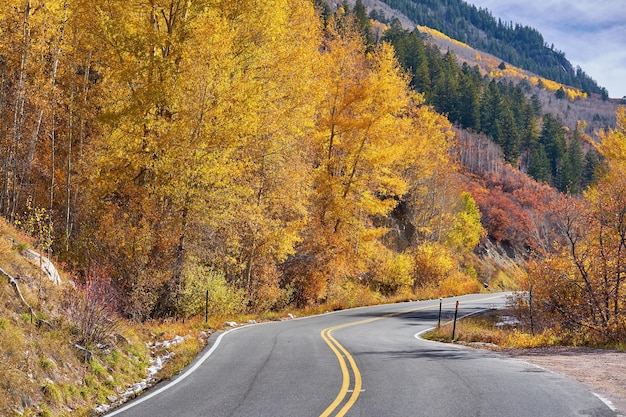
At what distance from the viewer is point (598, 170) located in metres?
37.2

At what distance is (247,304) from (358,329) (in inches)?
236

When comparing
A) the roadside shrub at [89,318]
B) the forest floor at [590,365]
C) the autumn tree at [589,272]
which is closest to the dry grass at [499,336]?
the autumn tree at [589,272]

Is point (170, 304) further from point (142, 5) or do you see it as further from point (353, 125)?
point (353, 125)

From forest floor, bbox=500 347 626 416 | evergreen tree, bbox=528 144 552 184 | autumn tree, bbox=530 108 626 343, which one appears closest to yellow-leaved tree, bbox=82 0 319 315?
forest floor, bbox=500 347 626 416

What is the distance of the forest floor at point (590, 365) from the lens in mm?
8305

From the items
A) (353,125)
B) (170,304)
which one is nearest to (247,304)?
(170,304)

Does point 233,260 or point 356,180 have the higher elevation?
point 356,180

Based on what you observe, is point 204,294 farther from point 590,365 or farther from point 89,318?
point 590,365

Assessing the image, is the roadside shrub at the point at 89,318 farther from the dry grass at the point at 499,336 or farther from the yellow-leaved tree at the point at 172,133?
the dry grass at the point at 499,336

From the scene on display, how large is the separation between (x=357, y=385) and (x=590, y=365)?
529 cm

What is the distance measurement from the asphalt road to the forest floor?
0.34 meters

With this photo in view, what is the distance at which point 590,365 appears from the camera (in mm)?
10789

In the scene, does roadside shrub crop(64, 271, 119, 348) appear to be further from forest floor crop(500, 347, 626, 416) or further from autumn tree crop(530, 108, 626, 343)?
autumn tree crop(530, 108, 626, 343)

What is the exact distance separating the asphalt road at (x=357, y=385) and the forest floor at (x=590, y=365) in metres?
0.34
